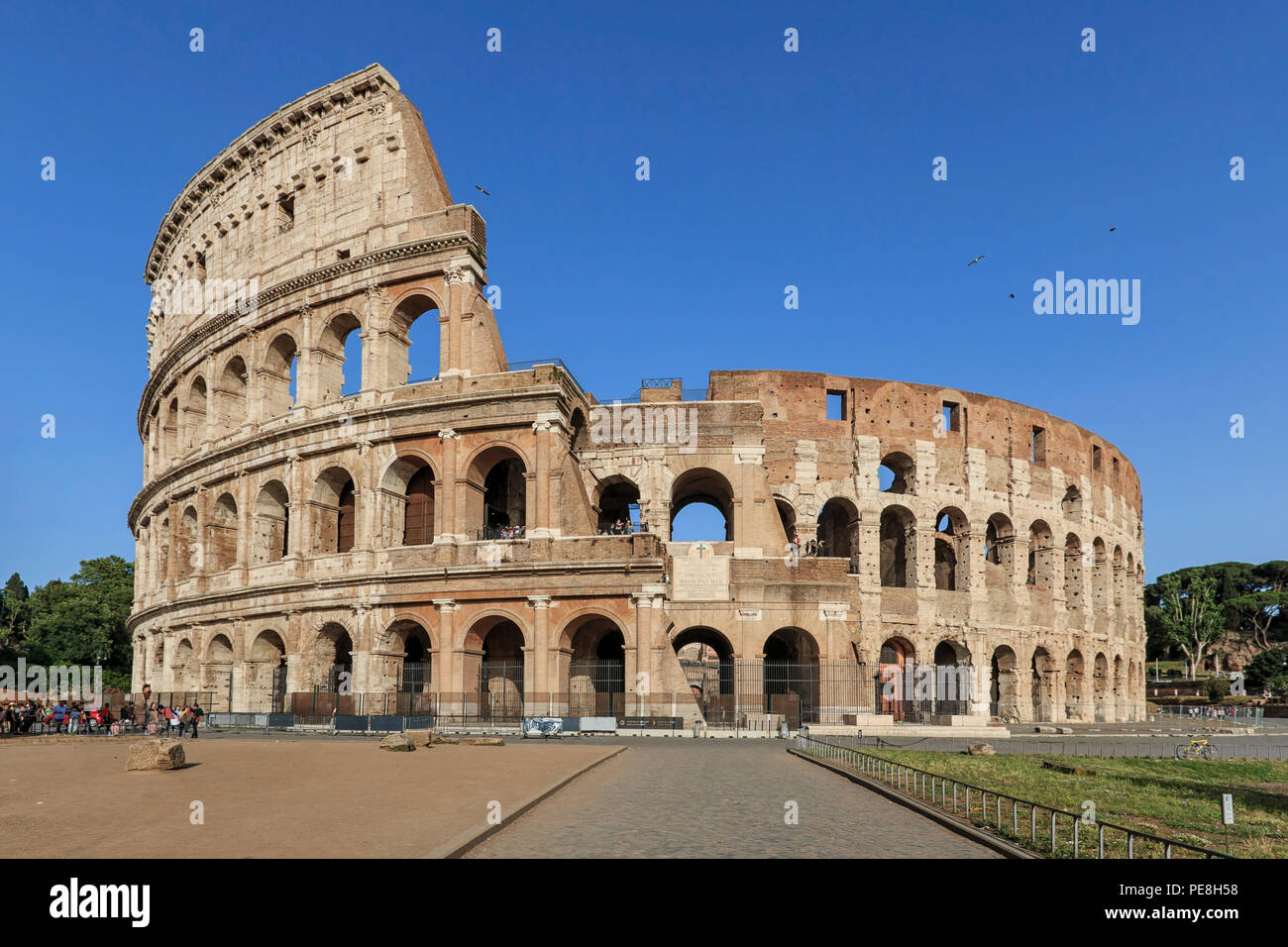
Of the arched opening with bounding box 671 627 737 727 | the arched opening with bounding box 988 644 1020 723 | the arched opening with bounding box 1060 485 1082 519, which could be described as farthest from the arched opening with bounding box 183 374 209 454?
the arched opening with bounding box 1060 485 1082 519

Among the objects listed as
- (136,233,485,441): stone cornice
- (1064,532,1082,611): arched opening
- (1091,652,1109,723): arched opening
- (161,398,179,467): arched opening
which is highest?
(136,233,485,441): stone cornice

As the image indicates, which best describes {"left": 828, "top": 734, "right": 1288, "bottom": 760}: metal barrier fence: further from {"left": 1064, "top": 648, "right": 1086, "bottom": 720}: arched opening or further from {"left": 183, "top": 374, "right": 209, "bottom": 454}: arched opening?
{"left": 183, "top": 374, "right": 209, "bottom": 454}: arched opening

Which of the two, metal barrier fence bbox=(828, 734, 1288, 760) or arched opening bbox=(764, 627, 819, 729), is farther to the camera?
arched opening bbox=(764, 627, 819, 729)

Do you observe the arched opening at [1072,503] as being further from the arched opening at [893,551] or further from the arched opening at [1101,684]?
the arched opening at [893,551]

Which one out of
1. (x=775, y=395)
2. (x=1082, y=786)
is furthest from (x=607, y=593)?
(x=1082, y=786)

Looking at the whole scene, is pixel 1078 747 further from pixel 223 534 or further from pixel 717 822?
pixel 223 534

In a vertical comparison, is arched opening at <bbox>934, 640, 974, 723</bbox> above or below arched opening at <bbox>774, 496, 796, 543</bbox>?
below

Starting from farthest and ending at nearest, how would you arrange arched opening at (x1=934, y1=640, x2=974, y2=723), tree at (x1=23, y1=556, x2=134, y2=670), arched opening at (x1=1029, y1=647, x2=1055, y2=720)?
1. tree at (x1=23, y1=556, x2=134, y2=670)
2. arched opening at (x1=1029, y1=647, x2=1055, y2=720)
3. arched opening at (x1=934, y1=640, x2=974, y2=723)
